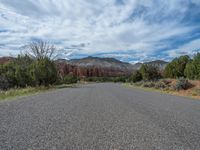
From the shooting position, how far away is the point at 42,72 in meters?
48.1

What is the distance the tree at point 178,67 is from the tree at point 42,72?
3004cm

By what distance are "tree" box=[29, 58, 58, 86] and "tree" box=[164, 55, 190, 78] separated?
3004cm

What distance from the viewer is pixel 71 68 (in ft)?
525

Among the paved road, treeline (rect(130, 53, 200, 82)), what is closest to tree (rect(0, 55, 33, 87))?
treeline (rect(130, 53, 200, 82))

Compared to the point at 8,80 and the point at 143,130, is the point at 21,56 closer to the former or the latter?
the point at 8,80

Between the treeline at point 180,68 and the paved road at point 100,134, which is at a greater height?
the paved road at point 100,134

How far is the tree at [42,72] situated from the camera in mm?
47375

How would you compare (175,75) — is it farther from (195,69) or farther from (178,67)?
(195,69)

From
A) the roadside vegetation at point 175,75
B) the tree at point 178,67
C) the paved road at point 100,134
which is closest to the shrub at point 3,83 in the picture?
the roadside vegetation at point 175,75

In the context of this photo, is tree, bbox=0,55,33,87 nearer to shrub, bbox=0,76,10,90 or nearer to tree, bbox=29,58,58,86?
shrub, bbox=0,76,10,90

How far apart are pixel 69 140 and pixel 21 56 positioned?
188ft

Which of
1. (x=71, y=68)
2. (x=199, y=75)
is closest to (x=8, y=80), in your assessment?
(x=199, y=75)

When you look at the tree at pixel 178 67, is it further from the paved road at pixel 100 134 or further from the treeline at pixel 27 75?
the paved road at pixel 100 134

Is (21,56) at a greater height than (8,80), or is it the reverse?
(21,56)
